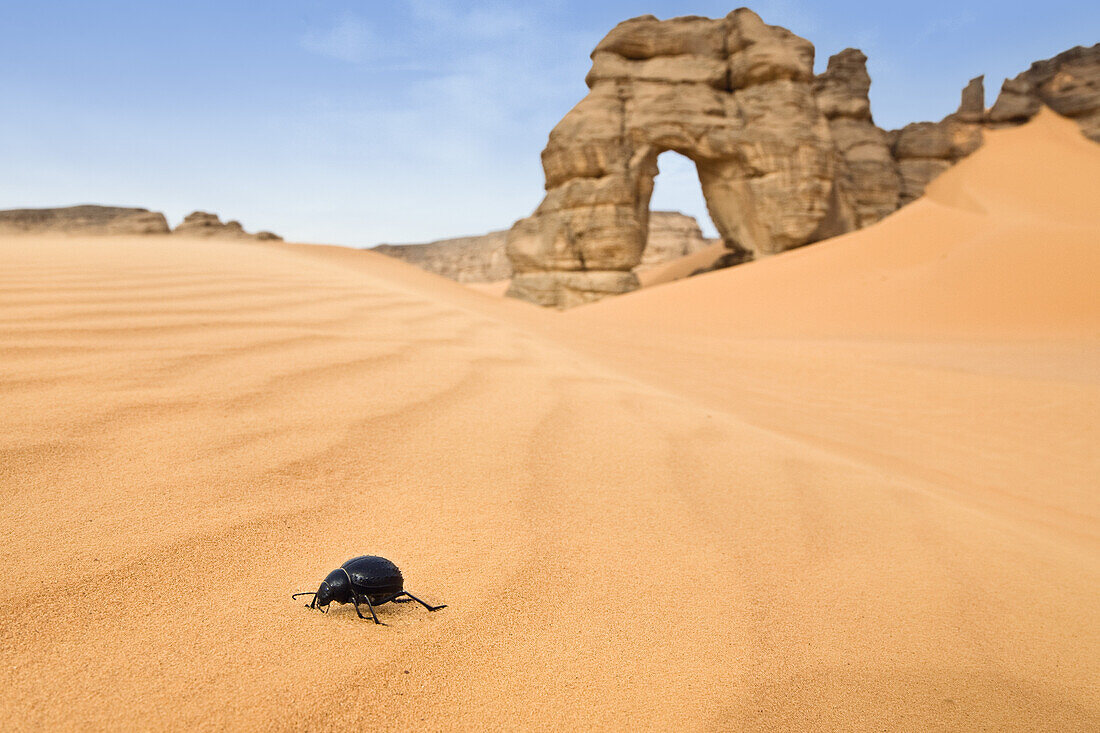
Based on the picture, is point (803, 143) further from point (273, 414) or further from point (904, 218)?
point (273, 414)

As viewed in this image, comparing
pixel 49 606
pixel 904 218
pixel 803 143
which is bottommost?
pixel 49 606

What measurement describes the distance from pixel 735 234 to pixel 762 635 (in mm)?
14106

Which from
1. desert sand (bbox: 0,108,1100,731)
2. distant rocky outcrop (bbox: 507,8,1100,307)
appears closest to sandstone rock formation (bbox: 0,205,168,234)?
distant rocky outcrop (bbox: 507,8,1100,307)

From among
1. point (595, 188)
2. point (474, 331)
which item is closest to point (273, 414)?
point (474, 331)

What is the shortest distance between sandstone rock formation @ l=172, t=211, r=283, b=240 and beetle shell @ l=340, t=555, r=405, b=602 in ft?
40.6

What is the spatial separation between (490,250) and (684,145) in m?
20.4

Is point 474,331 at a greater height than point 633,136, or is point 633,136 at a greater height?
point 633,136

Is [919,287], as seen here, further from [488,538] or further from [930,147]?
[930,147]

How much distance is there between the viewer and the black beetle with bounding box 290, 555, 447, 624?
79cm

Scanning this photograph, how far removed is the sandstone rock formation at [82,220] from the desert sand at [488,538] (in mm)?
12464

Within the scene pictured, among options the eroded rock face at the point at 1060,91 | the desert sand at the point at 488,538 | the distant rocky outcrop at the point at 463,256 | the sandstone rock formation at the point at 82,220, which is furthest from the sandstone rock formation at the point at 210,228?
the eroded rock face at the point at 1060,91

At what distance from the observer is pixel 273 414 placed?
4.73 ft

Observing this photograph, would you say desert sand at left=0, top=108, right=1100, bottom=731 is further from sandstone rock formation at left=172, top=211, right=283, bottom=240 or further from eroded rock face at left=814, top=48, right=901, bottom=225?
eroded rock face at left=814, top=48, right=901, bottom=225

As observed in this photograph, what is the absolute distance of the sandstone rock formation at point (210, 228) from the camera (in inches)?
464
